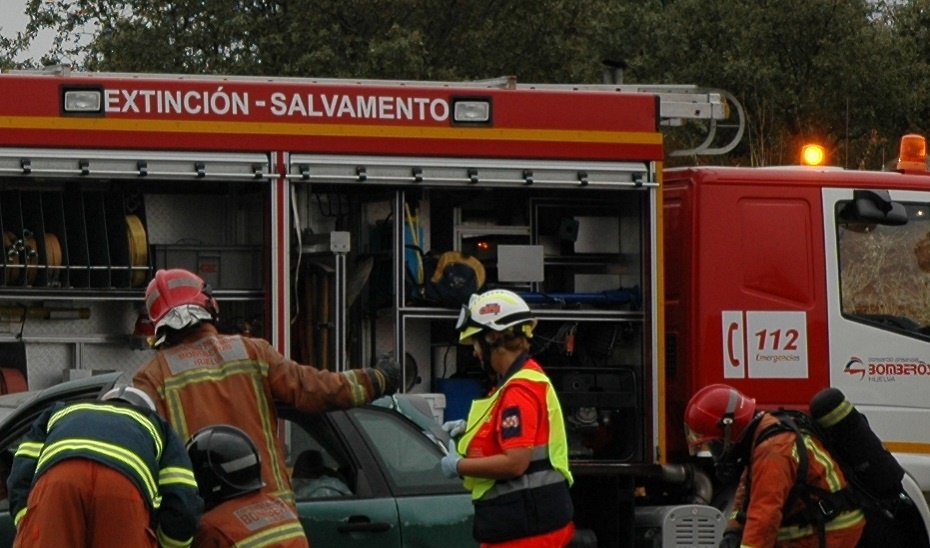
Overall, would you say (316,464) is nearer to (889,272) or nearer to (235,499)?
(235,499)

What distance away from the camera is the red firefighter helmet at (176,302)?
236 inches

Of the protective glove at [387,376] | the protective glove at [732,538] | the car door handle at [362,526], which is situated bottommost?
the protective glove at [732,538]

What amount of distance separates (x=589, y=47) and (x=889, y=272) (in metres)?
14.7

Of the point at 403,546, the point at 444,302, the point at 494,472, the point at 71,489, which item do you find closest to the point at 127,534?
the point at 71,489

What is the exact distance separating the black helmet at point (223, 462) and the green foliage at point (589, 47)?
1689 cm

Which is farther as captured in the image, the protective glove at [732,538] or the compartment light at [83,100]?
the compartment light at [83,100]

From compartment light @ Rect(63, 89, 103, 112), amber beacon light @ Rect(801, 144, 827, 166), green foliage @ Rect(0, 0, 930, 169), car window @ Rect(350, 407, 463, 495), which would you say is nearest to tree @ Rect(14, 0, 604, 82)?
green foliage @ Rect(0, 0, 930, 169)

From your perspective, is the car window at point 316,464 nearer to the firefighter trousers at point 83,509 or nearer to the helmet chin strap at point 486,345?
the helmet chin strap at point 486,345

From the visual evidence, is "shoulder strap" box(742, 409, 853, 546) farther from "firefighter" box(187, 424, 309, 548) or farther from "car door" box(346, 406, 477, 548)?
"firefighter" box(187, 424, 309, 548)

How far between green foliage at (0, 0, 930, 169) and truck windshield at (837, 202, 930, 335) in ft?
40.7

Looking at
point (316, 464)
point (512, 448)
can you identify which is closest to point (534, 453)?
point (512, 448)

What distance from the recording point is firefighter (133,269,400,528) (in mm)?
5910

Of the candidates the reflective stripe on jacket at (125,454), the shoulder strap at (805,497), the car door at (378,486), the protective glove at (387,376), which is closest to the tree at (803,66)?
the shoulder strap at (805,497)

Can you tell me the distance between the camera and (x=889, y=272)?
9500 millimetres
